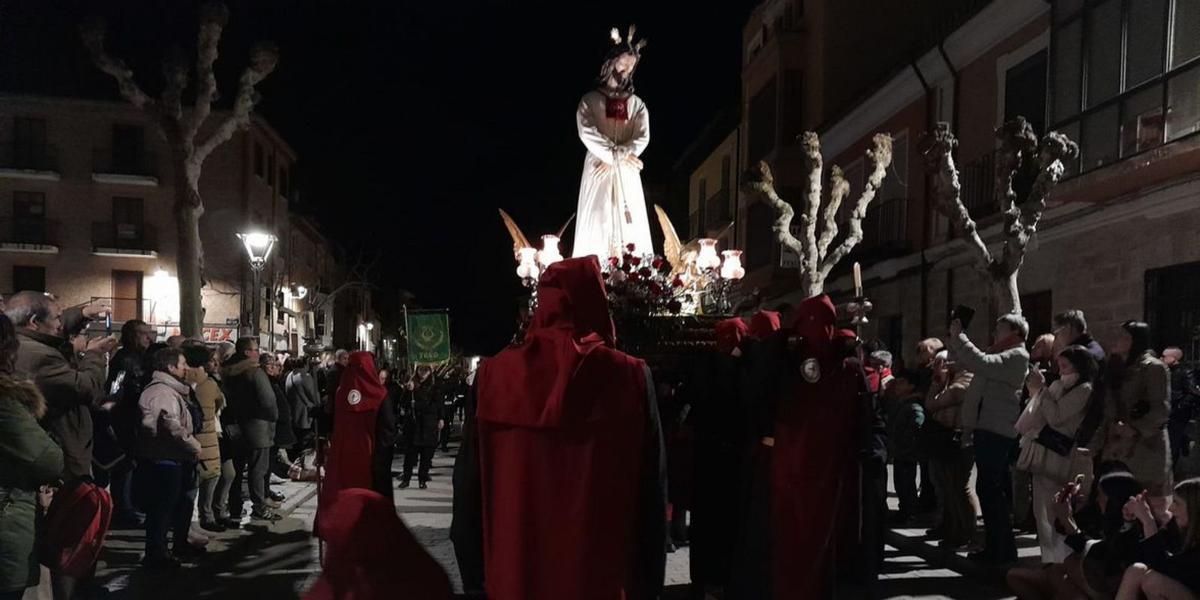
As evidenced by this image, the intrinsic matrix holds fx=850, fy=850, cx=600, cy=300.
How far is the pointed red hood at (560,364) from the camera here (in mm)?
3131

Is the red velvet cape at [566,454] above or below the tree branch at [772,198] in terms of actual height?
below

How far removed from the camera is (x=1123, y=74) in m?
11.1

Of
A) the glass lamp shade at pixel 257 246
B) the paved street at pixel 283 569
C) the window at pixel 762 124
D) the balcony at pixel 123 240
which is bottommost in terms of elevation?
the paved street at pixel 283 569

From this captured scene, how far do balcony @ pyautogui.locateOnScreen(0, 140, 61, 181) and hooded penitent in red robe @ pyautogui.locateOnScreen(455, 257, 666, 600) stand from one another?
40393 millimetres

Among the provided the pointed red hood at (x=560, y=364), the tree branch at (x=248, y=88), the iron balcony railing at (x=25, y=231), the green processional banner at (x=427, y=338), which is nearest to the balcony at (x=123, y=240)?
the iron balcony railing at (x=25, y=231)

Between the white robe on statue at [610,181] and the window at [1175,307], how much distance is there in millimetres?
7359

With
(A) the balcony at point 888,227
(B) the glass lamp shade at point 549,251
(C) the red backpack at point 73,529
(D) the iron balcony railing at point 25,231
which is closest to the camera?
(C) the red backpack at point 73,529

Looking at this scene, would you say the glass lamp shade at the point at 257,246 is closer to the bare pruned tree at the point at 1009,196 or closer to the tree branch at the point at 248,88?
the tree branch at the point at 248,88

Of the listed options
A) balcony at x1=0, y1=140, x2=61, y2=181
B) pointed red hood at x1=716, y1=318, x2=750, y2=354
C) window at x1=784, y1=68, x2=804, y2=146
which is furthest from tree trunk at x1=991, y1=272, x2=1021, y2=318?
balcony at x1=0, y1=140, x2=61, y2=181

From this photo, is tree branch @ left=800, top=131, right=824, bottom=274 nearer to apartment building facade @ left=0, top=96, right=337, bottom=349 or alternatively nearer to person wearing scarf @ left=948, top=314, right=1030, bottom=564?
person wearing scarf @ left=948, top=314, right=1030, bottom=564

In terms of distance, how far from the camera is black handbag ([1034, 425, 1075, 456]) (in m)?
6.13

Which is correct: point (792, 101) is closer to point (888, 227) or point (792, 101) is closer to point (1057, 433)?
point (888, 227)

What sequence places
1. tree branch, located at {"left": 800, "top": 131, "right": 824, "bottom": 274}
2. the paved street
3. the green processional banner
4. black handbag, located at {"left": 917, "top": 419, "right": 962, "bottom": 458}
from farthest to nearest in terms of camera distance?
the green processional banner, tree branch, located at {"left": 800, "top": 131, "right": 824, "bottom": 274}, black handbag, located at {"left": 917, "top": 419, "right": 962, "bottom": 458}, the paved street

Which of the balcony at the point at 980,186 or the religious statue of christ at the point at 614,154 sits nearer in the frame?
the religious statue of christ at the point at 614,154
